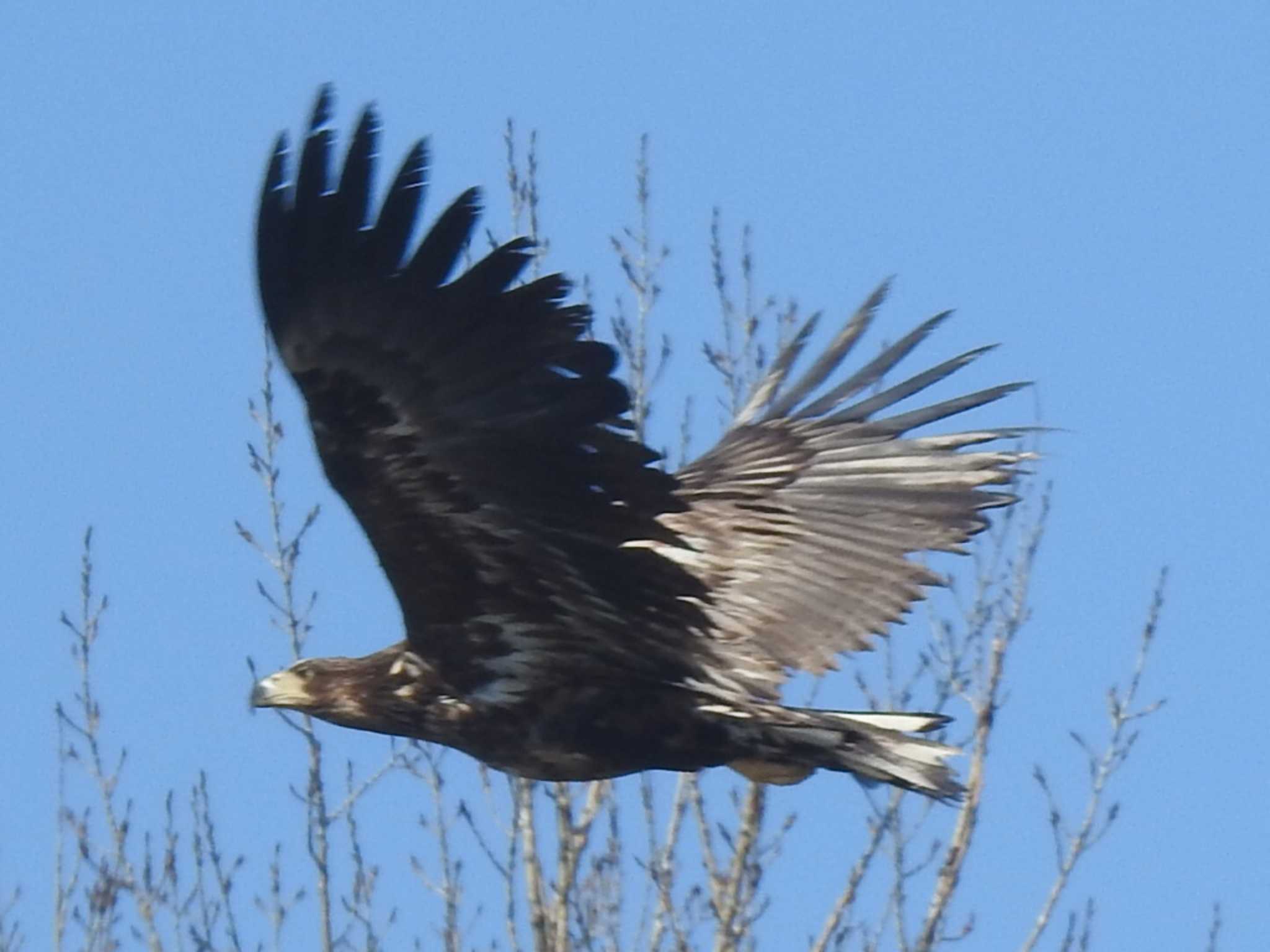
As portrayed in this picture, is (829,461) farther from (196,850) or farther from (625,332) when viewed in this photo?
(196,850)

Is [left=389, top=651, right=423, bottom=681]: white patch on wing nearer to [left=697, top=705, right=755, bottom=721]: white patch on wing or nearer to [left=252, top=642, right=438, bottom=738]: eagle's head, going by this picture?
[left=252, top=642, right=438, bottom=738]: eagle's head

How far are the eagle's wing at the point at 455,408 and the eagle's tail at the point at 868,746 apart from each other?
1.38 ft

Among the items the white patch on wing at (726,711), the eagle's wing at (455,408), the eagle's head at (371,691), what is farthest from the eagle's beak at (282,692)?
the white patch on wing at (726,711)

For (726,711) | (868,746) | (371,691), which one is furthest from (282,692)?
(868,746)

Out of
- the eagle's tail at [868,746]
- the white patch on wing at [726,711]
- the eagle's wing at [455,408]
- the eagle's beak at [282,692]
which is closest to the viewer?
the eagle's wing at [455,408]

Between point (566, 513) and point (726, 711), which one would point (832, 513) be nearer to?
point (726, 711)

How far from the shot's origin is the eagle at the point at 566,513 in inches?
287

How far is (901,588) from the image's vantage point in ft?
29.5

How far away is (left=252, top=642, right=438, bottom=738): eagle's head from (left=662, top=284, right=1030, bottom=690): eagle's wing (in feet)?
2.58

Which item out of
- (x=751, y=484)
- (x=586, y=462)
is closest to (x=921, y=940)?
(x=751, y=484)

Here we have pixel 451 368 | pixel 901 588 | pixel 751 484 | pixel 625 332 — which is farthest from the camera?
pixel 625 332

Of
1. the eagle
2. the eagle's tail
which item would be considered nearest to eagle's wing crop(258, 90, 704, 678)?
the eagle

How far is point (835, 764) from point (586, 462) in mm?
1144

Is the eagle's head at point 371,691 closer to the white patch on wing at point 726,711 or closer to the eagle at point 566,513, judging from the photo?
the eagle at point 566,513
